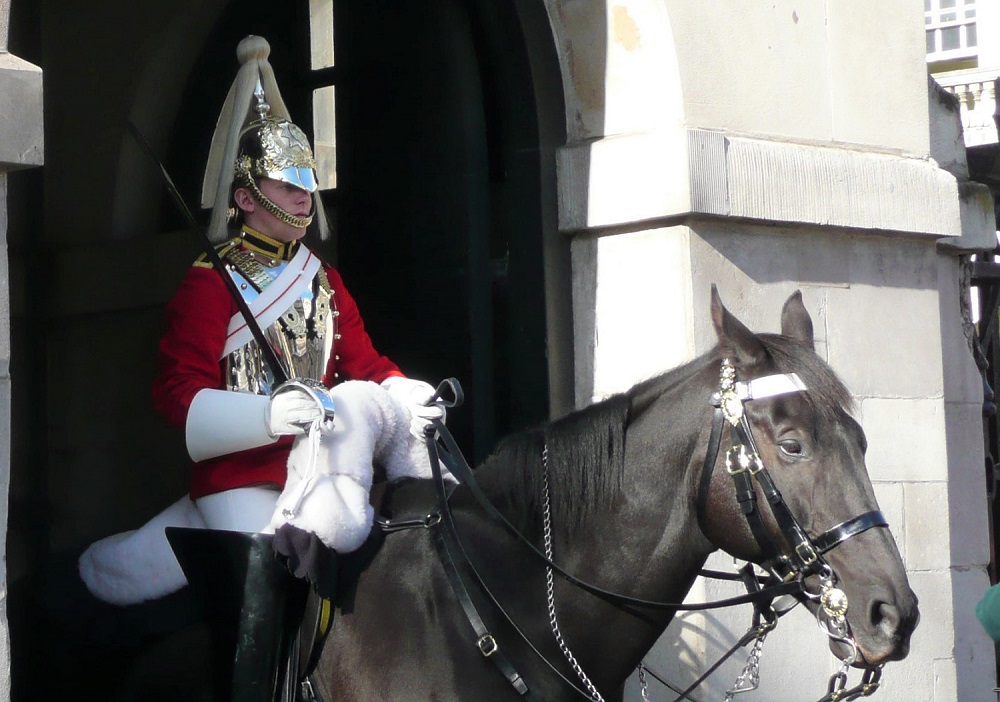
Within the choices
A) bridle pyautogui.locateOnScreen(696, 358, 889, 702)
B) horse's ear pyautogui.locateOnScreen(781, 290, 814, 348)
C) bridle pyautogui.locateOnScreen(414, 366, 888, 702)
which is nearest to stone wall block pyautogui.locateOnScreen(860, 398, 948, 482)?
horse's ear pyautogui.locateOnScreen(781, 290, 814, 348)

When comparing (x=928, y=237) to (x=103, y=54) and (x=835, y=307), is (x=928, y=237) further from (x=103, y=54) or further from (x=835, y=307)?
(x=103, y=54)

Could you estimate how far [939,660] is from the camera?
5.30 metres

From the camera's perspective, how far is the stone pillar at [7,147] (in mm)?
3238

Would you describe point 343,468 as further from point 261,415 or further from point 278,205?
point 278,205

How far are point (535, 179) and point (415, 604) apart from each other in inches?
78.1

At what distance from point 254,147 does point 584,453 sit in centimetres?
129

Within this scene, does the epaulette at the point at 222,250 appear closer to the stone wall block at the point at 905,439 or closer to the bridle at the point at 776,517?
the bridle at the point at 776,517

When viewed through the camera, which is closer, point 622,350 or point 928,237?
point 622,350

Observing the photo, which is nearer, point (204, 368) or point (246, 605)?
point (246, 605)

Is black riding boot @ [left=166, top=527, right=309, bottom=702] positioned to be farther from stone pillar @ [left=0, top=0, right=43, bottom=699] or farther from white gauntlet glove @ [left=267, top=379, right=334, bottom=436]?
stone pillar @ [left=0, top=0, right=43, bottom=699]

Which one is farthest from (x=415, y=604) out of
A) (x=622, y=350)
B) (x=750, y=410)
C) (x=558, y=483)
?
(x=622, y=350)

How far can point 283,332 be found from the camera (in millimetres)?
3922

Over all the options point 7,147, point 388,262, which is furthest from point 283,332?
point 388,262

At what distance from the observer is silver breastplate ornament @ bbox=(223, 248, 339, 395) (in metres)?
3.84
